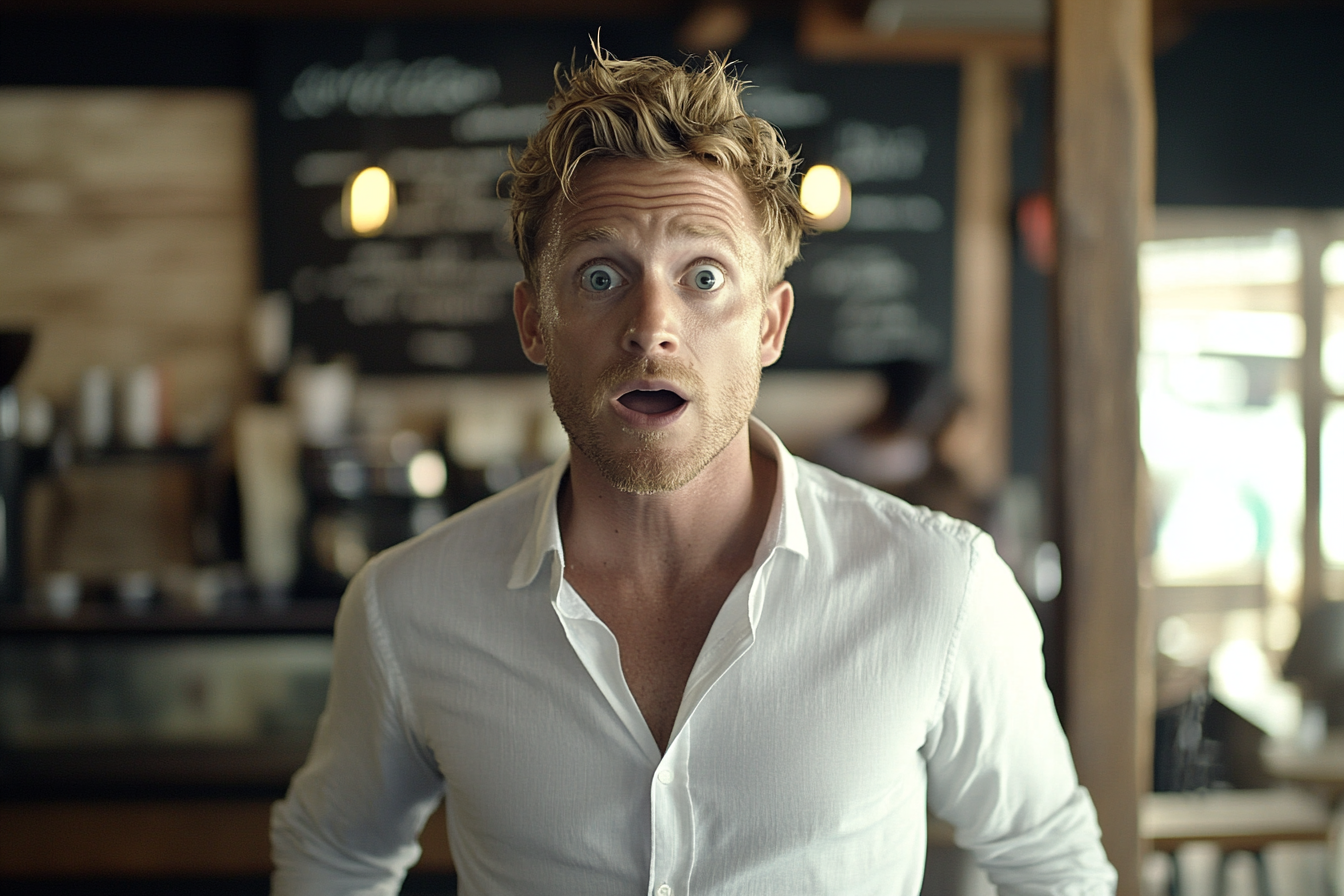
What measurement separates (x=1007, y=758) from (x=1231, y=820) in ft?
4.99

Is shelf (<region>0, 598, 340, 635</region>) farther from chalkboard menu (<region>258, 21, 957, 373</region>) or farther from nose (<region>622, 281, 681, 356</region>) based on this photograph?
nose (<region>622, 281, 681, 356</region>)

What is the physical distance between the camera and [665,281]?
1.20 meters

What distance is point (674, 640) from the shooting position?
129cm

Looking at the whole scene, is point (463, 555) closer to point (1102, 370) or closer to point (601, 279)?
point (601, 279)

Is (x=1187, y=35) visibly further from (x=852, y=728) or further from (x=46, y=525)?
(x=46, y=525)

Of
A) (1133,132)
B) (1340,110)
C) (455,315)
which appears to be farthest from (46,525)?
(1340,110)

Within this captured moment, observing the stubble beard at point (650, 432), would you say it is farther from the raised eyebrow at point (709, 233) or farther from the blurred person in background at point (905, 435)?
the blurred person in background at point (905, 435)

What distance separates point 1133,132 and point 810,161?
2.58 m

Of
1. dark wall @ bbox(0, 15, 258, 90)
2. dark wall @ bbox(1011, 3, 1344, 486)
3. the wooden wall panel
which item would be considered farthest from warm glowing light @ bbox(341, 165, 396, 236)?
dark wall @ bbox(1011, 3, 1344, 486)

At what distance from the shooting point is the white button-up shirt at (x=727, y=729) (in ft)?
3.89

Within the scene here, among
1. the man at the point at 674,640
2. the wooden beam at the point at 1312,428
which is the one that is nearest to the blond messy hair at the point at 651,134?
the man at the point at 674,640

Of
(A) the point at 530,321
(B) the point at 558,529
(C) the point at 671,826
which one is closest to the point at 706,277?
(A) the point at 530,321

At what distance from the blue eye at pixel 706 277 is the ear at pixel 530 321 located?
226 millimetres

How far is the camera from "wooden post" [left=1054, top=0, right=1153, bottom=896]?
1837 millimetres
